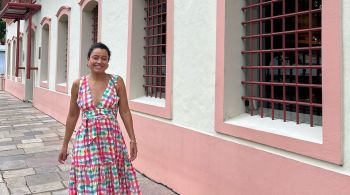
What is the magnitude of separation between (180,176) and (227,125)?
1118mm

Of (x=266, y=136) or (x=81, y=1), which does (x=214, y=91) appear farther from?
(x=81, y=1)

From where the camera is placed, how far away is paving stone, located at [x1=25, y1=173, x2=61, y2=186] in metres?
4.93

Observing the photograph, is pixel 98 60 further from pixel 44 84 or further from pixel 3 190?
pixel 44 84

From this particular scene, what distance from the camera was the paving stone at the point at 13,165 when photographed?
5730mm

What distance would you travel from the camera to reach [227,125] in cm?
357

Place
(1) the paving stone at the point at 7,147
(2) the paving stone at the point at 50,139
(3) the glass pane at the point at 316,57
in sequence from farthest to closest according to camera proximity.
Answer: (2) the paving stone at the point at 50,139, (1) the paving stone at the point at 7,147, (3) the glass pane at the point at 316,57

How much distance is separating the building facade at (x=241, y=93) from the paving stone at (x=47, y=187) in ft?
3.88

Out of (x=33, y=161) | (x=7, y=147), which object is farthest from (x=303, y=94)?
(x=7, y=147)

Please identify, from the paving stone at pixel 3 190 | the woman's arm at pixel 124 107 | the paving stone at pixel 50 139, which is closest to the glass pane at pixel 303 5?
the woman's arm at pixel 124 107

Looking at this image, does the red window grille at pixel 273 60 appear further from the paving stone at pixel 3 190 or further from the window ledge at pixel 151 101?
the paving stone at pixel 3 190

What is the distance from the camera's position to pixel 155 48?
575 centimetres

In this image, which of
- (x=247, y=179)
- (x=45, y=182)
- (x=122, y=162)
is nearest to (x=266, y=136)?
(x=247, y=179)

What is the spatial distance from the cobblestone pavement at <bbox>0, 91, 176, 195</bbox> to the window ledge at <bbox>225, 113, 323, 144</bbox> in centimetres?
148

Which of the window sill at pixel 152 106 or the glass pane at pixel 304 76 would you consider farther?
the window sill at pixel 152 106
